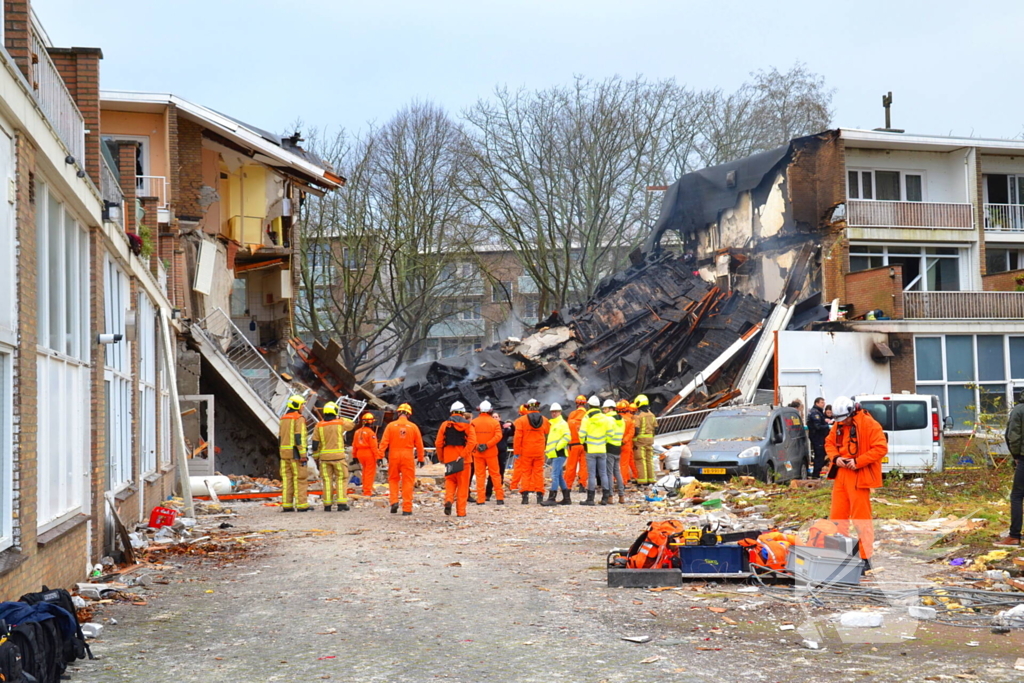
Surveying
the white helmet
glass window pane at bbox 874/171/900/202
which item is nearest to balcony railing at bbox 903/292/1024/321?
glass window pane at bbox 874/171/900/202

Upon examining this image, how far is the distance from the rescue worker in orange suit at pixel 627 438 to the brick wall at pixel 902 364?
499 inches

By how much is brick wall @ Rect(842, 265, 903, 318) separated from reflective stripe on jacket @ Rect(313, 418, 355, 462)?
1945 centimetres

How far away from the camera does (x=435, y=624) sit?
8203 mm

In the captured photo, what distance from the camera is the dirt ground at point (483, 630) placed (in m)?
6.67

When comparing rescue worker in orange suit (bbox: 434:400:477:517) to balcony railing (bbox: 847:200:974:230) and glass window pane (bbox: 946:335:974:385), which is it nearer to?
glass window pane (bbox: 946:335:974:385)

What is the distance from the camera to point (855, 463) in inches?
429

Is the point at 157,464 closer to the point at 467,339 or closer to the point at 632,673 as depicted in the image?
the point at 632,673

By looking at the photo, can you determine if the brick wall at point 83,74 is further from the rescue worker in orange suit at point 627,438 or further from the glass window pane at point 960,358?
the glass window pane at point 960,358

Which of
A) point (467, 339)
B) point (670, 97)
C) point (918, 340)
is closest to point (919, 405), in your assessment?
point (918, 340)

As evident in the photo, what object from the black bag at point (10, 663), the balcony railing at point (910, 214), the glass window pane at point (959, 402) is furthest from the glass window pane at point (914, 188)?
the black bag at point (10, 663)

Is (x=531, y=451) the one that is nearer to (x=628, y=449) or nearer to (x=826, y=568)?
(x=628, y=449)

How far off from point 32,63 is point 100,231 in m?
2.64

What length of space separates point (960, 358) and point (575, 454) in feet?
58.0

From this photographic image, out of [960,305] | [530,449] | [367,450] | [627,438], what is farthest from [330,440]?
[960,305]
